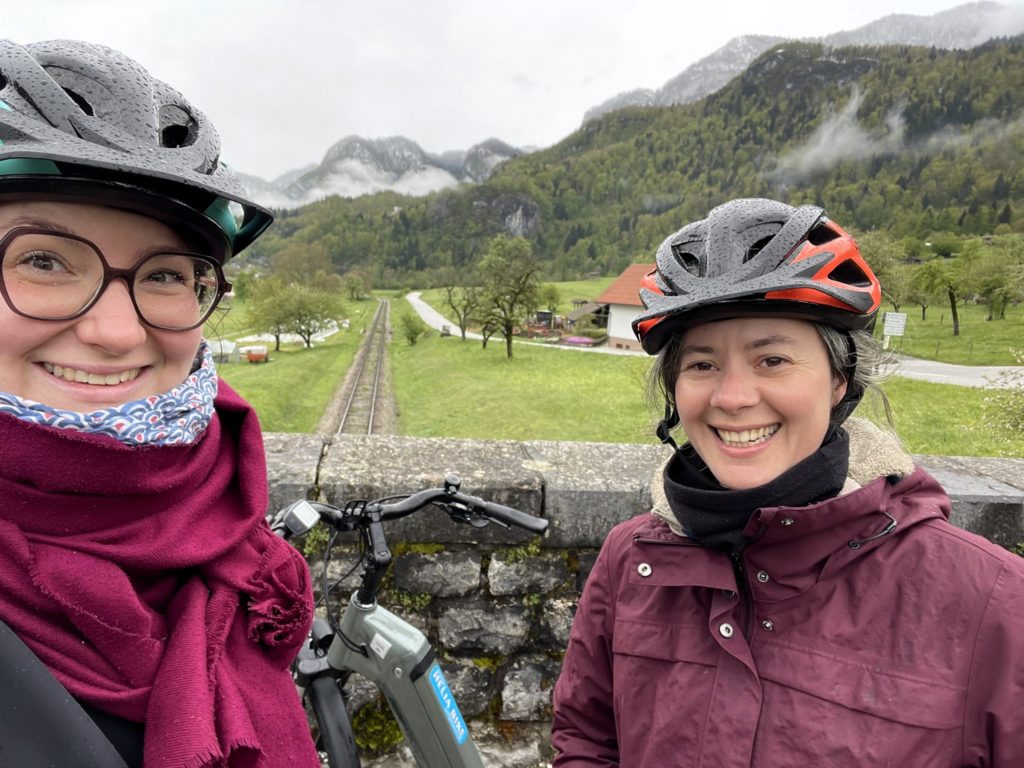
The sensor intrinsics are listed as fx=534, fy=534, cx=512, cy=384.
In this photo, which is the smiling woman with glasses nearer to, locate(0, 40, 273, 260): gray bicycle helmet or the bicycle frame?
locate(0, 40, 273, 260): gray bicycle helmet

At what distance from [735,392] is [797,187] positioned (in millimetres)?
200375

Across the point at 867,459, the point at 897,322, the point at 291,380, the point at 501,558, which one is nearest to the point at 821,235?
the point at 867,459

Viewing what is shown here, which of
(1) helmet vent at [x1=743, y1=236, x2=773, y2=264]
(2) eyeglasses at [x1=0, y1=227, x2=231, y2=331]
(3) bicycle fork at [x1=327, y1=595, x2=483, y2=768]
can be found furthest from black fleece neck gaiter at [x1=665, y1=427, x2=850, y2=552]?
(2) eyeglasses at [x1=0, y1=227, x2=231, y2=331]

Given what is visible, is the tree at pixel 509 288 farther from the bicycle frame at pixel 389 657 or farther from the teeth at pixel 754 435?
the teeth at pixel 754 435

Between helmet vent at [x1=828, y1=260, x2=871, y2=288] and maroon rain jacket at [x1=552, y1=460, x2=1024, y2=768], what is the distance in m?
0.65

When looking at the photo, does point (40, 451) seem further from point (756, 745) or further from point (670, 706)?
point (756, 745)

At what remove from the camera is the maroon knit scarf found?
1085mm

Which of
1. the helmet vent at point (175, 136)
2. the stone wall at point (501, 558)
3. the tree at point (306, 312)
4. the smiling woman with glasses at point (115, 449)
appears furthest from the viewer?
the tree at point (306, 312)

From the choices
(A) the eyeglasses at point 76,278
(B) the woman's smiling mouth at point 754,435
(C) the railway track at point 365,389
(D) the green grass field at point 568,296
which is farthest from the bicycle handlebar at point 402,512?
(D) the green grass field at point 568,296

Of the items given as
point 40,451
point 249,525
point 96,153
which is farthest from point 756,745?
point 96,153

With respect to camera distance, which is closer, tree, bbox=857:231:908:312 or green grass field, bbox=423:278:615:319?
tree, bbox=857:231:908:312

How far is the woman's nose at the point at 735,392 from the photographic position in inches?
61.1

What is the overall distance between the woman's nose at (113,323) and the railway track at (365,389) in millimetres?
22068

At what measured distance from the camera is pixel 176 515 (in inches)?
52.1
